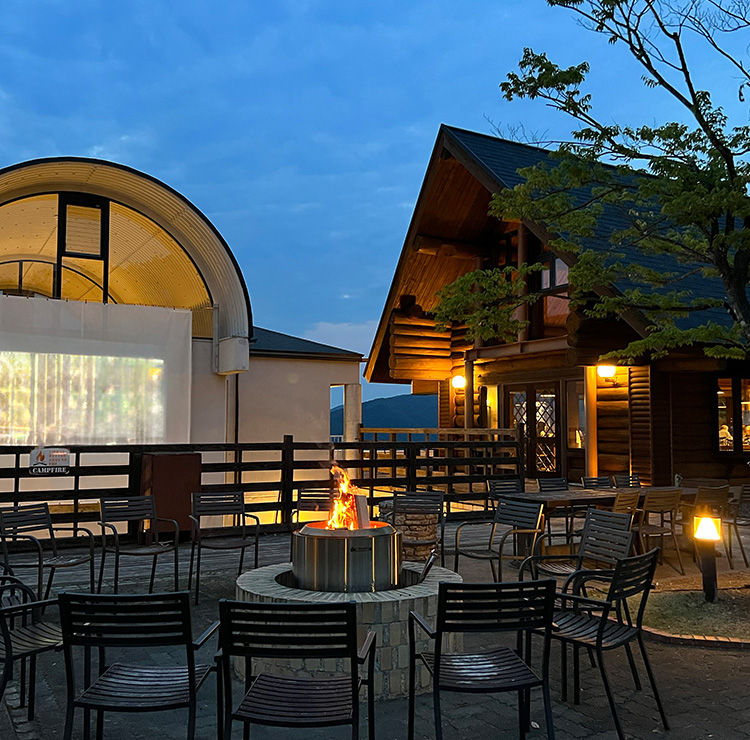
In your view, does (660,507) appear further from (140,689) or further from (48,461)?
(48,461)

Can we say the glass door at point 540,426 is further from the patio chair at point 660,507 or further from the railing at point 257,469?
the patio chair at point 660,507

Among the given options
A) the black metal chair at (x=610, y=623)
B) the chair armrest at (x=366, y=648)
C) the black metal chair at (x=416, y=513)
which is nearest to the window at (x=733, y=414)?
the black metal chair at (x=416, y=513)

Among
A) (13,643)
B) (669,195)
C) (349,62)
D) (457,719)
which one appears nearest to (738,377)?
(669,195)

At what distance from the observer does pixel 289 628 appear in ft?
10.6

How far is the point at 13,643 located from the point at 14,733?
0.42 meters

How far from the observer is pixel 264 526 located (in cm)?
984

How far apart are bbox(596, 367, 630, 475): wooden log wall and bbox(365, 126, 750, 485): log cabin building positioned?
0.8 inches

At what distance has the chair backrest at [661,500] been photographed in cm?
776

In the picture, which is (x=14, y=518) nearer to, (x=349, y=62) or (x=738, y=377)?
(x=738, y=377)

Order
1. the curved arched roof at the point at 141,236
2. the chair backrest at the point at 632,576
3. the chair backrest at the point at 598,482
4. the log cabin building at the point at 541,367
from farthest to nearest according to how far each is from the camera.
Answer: the log cabin building at the point at 541,367 < the curved arched roof at the point at 141,236 < the chair backrest at the point at 598,482 < the chair backrest at the point at 632,576

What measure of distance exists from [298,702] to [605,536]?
10.3 ft

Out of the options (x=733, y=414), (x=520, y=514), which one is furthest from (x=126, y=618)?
(x=733, y=414)

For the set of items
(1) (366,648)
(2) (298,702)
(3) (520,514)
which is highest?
(3) (520,514)

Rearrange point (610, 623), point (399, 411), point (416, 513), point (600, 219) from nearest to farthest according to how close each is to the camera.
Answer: point (610, 623) < point (416, 513) < point (600, 219) < point (399, 411)
